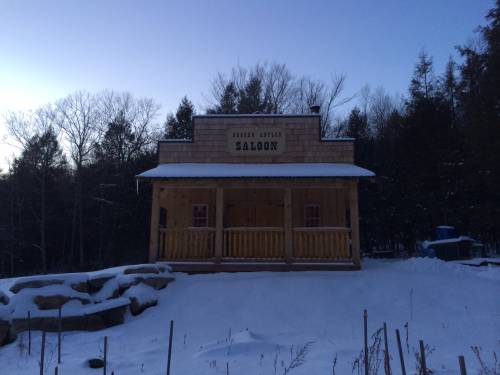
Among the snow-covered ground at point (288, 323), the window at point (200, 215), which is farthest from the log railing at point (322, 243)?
the window at point (200, 215)

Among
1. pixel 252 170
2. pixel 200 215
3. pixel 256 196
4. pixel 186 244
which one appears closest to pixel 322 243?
pixel 252 170

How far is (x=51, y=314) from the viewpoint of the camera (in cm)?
874

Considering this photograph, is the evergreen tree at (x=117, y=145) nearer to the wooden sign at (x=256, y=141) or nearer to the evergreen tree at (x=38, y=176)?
the evergreen tree at (x=38, y=176)

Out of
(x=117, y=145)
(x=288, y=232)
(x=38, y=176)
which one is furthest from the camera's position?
(x=117, y=145)

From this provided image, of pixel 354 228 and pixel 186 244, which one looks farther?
pixel 186 244

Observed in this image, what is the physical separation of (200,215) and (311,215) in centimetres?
391

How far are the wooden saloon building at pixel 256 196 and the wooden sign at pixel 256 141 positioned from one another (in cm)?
3

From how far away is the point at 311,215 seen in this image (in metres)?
15.1

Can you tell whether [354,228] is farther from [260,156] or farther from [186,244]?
[186,244]

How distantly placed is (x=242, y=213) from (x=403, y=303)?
697 centimetres

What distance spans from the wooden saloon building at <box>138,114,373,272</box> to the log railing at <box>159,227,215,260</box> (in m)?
0.03

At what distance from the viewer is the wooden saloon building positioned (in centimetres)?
1259

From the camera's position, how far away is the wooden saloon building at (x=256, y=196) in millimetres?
12586

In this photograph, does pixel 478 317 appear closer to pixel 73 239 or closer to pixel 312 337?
pixel 312 337
